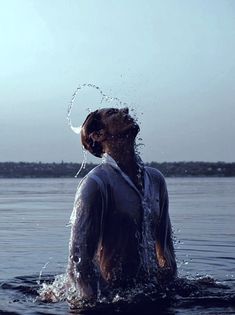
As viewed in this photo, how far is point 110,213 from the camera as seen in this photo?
741 centimetres

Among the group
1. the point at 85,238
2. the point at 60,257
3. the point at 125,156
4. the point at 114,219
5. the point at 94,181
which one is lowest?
the point at 60,257

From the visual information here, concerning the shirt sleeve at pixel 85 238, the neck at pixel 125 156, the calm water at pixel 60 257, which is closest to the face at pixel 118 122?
the neck at pixel 125 156

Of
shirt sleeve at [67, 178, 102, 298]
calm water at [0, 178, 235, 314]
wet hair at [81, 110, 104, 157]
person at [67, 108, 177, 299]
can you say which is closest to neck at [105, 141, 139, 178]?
person at [67, 108, 177, 299]

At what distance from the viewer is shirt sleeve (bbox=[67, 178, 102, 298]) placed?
712cm

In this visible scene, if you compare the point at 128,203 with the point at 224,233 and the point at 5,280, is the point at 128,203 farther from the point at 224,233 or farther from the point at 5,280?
the point at 224,233

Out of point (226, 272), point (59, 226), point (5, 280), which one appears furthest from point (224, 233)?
point (5, 280)

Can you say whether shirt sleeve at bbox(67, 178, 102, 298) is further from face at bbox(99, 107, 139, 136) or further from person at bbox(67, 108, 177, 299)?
face at bbox(99, 107, 139, 136)

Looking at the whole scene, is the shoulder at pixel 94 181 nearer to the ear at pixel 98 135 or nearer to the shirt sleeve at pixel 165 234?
the ear at pixel 98 135

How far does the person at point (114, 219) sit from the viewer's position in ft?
23.7

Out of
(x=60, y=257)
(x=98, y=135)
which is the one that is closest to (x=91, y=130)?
(x=98, y=135)

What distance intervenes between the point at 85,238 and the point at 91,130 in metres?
1.00

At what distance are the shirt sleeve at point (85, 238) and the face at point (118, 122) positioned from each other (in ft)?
1.63

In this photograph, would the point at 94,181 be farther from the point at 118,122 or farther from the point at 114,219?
the point at 118,122

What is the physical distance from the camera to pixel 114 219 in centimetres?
742
